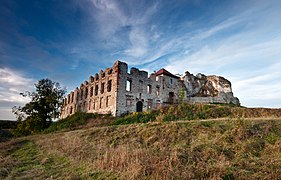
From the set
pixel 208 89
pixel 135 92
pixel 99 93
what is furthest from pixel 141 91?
pixel 208 89

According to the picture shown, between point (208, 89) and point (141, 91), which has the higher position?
point (208, 89)

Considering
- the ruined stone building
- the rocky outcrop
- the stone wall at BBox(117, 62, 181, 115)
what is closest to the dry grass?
the ruined stone building

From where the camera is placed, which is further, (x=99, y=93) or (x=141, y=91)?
(x=99, y=93)

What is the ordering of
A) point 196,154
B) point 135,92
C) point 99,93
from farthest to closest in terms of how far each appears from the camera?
point 99,93 < point 135,92 < point 196,154

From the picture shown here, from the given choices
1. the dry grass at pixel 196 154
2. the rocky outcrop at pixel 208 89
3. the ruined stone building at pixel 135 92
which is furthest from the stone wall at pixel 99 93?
the rocky outcrop at pixel 208 89

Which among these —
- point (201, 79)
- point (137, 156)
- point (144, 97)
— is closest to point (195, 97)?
point (201, 79)

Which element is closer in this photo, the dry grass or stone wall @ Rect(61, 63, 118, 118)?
the dry grass

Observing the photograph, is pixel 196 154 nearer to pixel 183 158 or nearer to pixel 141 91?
pixel 183 158

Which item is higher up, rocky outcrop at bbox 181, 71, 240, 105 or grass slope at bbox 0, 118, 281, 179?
rocky outcrop at bbox 181, 71, 240, 105

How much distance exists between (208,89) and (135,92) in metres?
23.4

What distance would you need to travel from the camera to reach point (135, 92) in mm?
25797

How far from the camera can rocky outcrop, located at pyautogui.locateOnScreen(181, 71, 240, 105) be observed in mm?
38500

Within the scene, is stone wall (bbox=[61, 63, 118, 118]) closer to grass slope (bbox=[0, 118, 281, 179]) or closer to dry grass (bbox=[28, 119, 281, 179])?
dry grass (bbox=[28, 119, 281, 179])

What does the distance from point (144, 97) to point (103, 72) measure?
8.08 m
